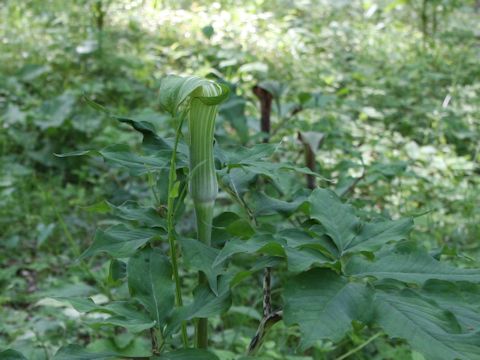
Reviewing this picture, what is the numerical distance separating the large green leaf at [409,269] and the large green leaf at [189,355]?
0.23 m

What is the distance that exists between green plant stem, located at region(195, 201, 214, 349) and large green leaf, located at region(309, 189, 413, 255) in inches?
6.5

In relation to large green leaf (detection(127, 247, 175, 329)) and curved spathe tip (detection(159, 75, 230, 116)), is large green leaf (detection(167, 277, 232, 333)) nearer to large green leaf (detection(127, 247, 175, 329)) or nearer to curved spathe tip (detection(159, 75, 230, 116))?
large green leaf (detection(127, 247, 175, 329))

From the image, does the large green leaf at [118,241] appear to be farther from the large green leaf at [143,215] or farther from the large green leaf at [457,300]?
the large green leaf at [457,300]

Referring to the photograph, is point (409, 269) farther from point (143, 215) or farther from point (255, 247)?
point (143, 215)

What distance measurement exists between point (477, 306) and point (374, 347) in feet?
3.91

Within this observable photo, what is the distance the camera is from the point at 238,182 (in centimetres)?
119

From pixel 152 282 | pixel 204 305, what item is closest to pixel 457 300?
pixel 204 305

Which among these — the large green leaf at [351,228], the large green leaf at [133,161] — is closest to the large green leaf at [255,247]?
the large green leaf at [351,228]

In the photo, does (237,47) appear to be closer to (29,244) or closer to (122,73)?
(122,73)

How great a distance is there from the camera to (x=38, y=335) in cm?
A: 191

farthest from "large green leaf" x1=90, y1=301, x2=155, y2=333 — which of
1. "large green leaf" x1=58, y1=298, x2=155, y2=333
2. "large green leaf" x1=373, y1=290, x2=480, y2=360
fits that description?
"large green leaf" x1=373, y1=290, x2=480, y2=360

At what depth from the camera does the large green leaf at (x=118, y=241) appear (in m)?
0.97

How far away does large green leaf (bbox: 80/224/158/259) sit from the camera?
38.2 inches

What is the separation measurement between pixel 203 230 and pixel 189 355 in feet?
0.74
